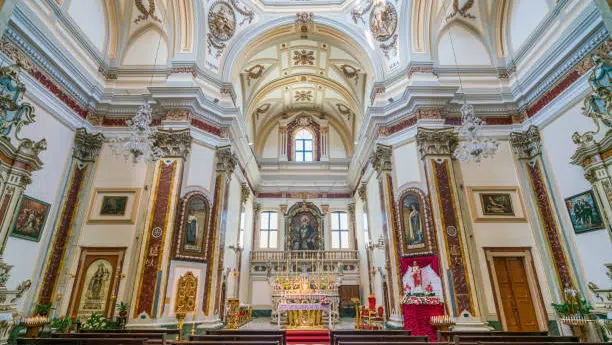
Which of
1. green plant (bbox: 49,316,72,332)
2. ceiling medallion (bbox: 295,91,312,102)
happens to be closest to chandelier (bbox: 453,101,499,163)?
green plant (bbox: 49,316,72,332)

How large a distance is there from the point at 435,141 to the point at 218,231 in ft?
24.2

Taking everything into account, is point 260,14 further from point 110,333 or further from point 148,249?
point 110,333

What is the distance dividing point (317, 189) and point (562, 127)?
12.1 meters

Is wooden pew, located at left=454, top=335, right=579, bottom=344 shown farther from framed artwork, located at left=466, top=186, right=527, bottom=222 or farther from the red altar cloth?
framed artwork, located at left=466, top=186, right=527, bottom=222

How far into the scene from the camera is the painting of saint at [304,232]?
17500 millimetres

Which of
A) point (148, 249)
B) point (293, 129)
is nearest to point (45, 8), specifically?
point (148, 249)

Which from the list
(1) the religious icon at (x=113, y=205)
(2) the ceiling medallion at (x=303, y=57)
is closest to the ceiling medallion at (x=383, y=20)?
(2) the ceiling medallion at (x=303, y=57)

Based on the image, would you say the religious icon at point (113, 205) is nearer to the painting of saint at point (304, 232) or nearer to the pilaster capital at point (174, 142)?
the pilaster capital at point (174, 142)

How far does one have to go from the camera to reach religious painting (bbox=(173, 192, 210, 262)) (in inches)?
360

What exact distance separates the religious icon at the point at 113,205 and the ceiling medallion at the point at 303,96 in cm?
1131

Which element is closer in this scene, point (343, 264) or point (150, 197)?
point (150, 197)

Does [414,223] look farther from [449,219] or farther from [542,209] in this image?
[542,209]

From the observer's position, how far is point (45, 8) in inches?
317

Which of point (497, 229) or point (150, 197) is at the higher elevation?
point (150, 197)
